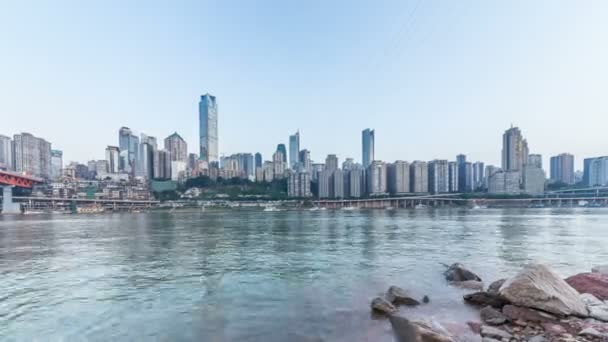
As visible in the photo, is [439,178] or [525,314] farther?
[439,178]

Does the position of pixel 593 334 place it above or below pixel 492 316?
above

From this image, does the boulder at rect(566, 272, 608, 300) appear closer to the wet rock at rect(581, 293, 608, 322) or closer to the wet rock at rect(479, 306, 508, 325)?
the wet rock at rect(581, 293, 608, 322)

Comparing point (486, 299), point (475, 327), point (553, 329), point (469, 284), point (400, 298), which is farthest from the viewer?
point (469, 284)

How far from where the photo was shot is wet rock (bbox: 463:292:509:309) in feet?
33.0

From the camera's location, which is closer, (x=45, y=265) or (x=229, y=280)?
(x=229, y=280)

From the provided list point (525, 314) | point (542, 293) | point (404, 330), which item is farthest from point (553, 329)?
point (404, 330)

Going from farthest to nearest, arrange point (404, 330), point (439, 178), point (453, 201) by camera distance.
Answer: point (439, 178), point (453, 201), point (404, 330)

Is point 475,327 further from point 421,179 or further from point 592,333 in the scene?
point 421,179

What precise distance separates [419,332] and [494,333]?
230 cm

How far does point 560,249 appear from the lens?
81.0ft

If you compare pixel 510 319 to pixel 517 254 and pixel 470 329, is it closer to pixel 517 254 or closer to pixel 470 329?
pixel 470 329

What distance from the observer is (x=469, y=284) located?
43.8 ft

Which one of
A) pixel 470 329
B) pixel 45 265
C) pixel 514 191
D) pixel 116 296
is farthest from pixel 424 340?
pixel 514 191

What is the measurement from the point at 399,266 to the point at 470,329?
9968mm
